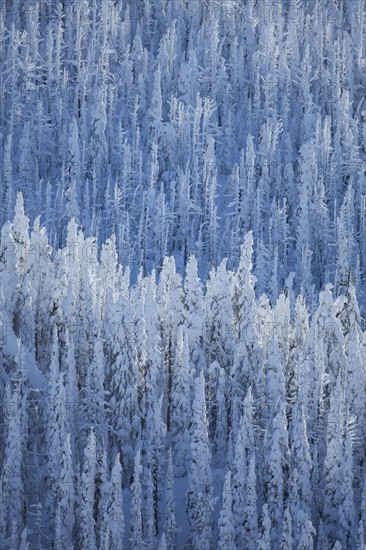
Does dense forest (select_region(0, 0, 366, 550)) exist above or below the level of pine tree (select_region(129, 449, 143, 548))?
above

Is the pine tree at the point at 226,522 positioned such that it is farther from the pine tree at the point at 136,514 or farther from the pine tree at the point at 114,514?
the pine tree at the point at 114,514

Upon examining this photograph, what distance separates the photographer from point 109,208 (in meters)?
109

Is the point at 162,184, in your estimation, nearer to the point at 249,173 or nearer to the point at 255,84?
the point at 249,173

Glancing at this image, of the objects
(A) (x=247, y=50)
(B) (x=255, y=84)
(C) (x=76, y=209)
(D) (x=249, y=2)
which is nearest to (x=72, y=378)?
(C) (x=76, y=209)

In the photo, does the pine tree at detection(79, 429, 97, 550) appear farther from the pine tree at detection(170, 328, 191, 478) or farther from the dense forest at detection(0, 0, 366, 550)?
the pine tree at detection(170, 328, 191, 478)

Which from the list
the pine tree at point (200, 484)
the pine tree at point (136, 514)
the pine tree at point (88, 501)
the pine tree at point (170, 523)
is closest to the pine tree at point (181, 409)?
the pine tree at point (200, 484)

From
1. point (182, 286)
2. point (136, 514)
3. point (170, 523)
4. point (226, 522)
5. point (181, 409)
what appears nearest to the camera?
point (226, 522)

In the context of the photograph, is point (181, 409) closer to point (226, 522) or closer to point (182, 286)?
point (182, 286)

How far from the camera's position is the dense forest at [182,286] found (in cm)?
5350

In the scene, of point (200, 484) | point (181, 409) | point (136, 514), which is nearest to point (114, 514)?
point (136, 514)

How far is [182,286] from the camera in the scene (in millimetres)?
70062

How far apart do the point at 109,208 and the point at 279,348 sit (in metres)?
48.4

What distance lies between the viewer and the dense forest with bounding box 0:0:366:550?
53.5 meters

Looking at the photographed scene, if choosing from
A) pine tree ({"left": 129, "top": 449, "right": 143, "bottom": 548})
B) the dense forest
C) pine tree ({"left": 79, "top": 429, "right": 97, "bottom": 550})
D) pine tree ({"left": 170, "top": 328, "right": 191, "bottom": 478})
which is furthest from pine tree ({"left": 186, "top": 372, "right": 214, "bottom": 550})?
pine tree ({"left": 79, "top": 429, "right": 97, "bottom": 550})
